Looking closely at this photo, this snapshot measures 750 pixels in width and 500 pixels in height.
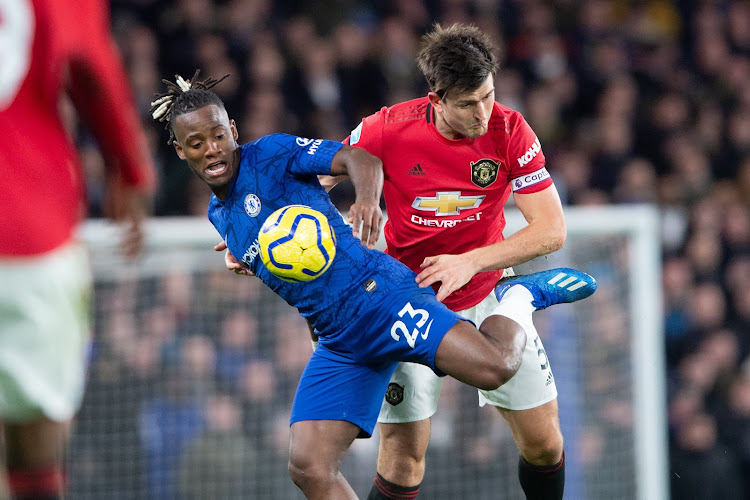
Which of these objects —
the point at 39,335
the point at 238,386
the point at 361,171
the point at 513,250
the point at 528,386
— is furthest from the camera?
the point at 238,386

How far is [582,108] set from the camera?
30.9 feet

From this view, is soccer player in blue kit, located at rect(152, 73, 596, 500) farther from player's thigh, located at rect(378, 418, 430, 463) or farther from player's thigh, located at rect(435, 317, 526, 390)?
player's thigh, located at rect(378, 418, 430, 463)

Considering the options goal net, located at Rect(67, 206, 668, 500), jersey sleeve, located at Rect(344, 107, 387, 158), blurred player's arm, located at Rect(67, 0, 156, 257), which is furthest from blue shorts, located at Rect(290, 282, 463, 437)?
goal net, located at Rect(67, 206, 668, 500)

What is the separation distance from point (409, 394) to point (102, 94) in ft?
7.53

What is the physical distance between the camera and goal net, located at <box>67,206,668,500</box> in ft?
20.5

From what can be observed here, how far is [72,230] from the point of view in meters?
2.31

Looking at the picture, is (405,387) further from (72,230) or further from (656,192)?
(656,192)

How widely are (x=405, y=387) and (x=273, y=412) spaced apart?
2508 mm

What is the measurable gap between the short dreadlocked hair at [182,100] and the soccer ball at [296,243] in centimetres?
52

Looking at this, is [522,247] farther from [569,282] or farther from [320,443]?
[320,443]

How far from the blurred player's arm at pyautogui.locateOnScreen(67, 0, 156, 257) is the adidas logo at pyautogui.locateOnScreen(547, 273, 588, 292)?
6.73 feet

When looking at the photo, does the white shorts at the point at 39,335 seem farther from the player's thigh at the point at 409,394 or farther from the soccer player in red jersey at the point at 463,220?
the player's thigh at the point at 409,394

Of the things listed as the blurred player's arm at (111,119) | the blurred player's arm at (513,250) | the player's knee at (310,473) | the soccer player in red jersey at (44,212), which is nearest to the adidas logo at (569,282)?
the blurred player's arm at (513,250)

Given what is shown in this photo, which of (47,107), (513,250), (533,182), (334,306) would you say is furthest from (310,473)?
(47,107)
